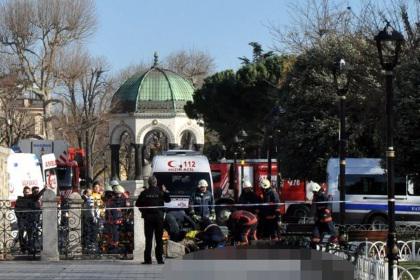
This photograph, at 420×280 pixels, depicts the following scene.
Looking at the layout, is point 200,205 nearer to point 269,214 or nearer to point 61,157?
point 269,214

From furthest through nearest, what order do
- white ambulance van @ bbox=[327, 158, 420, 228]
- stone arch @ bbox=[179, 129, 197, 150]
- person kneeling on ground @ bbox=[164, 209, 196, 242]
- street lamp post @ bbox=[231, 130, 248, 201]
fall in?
stone arch @ bbox=[179, 129, 197, 150] < street lamp post @ bbox=[231, 130, 248, 201] < white ambulance van @ bbox=[327, 158, 420, 228] < person kneeling on ground @ bbox=[164, 209, 196, 242]

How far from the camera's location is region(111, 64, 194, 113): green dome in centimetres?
7997

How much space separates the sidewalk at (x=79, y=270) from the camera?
16531mm

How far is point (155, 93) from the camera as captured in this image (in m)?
82.4

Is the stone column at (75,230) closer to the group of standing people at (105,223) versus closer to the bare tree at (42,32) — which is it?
the group of standing people at (105,223)

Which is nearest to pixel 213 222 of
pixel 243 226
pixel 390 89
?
pixel 243 226

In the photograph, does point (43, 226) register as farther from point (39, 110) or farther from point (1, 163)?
point (39, 110)

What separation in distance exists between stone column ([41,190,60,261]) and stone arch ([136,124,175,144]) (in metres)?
58.8

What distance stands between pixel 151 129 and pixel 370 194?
1917 inches

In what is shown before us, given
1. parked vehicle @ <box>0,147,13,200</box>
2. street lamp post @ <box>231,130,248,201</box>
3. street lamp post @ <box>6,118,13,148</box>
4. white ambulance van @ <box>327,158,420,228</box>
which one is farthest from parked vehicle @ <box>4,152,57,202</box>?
street lamp post @ <box>6,118,13,148</box>

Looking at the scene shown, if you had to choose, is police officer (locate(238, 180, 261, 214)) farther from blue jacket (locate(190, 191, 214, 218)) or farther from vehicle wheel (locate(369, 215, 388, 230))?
vehicle wheel (locate(369, 215, 388, 230))

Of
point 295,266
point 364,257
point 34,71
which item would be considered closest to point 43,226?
point 364,257

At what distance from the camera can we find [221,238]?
1805 cm

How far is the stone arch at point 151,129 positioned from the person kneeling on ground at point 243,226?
59.4 meters
